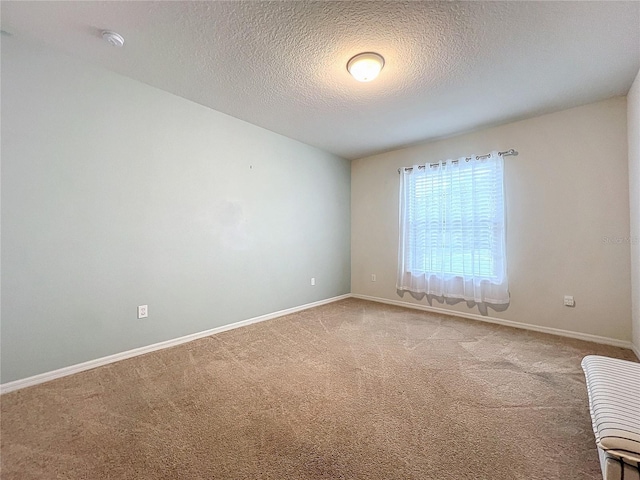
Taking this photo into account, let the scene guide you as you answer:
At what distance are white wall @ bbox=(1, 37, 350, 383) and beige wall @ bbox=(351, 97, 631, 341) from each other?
2.90 m

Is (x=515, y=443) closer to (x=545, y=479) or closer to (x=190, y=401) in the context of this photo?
(x=545, y=479)

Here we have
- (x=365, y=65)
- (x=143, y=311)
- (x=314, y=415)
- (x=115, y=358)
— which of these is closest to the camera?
(x=314, y=415)

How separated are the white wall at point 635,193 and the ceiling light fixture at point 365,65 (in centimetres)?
225

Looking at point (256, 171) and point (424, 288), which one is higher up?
point (256, 171)

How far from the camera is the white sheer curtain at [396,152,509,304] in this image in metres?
3.40

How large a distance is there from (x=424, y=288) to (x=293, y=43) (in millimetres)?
3466

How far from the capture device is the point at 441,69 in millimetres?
2271

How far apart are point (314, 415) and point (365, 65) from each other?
8.25 feet

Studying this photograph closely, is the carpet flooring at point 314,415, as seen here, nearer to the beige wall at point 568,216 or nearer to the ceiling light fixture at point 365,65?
the beige wall at point 568,216

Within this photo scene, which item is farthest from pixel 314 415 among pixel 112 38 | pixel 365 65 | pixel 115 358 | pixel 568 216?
pixel 568 216

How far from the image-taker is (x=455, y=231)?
370 cm

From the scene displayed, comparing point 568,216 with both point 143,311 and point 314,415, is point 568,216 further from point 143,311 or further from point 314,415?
point 143,311

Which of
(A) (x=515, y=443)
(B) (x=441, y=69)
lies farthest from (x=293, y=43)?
(A) (x=515, y=443)

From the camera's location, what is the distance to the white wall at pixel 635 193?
235 centimetres
